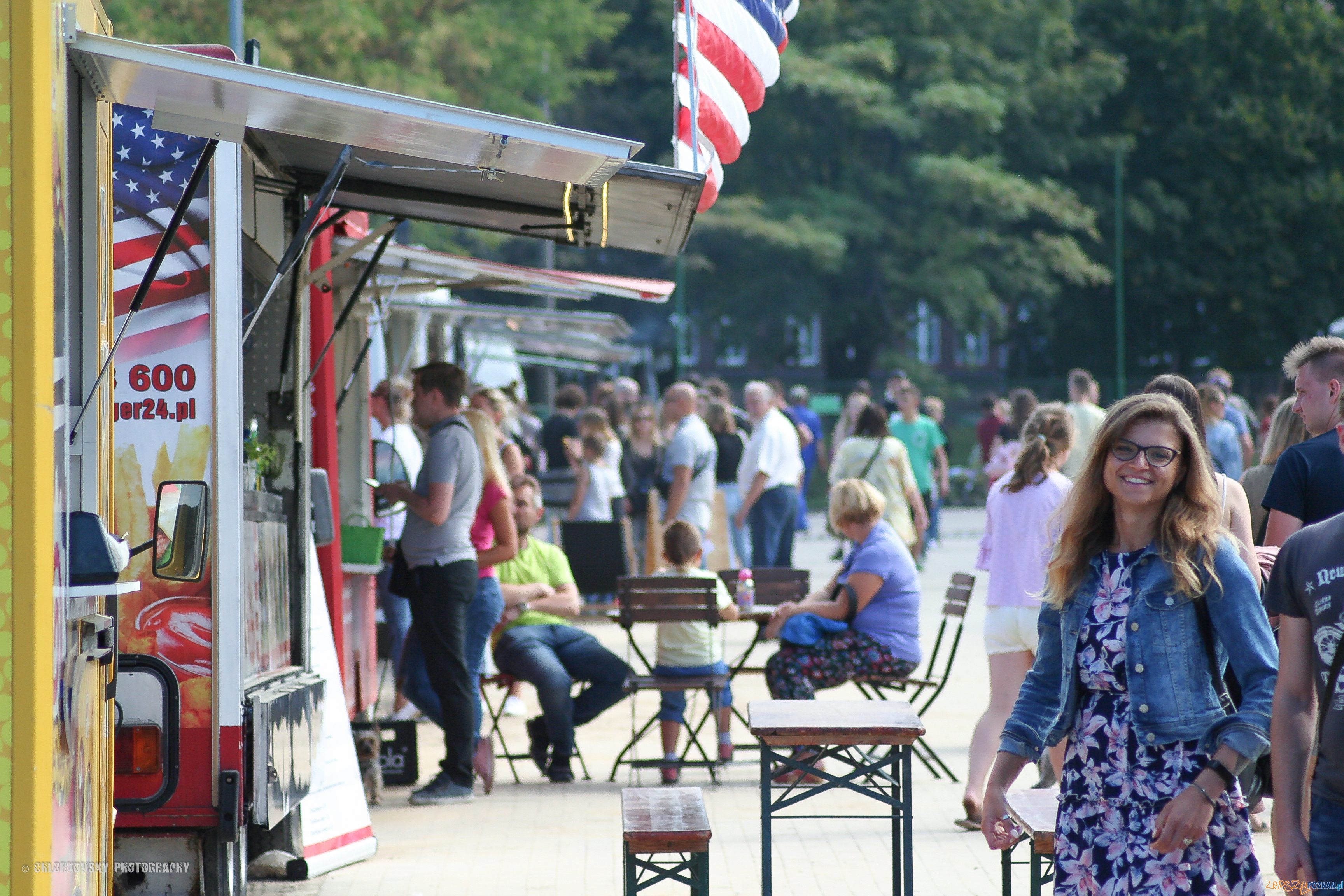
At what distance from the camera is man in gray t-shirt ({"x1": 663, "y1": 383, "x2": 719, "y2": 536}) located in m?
13.1

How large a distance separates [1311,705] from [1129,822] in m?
0.48

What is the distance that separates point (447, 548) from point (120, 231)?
307cm

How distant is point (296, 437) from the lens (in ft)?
20.7

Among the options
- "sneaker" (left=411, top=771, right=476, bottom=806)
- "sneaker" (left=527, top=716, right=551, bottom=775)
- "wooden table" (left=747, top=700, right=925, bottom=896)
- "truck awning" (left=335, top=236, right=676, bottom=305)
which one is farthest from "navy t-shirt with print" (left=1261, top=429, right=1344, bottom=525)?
"sneaker" (left=527, top=716, right=551, bottom=775)

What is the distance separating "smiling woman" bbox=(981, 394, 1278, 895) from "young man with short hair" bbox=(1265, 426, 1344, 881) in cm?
10

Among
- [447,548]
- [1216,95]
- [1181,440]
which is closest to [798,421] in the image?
[447,548]

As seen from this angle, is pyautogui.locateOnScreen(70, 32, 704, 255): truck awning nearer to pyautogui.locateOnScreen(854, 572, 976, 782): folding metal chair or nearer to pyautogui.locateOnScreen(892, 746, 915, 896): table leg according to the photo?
pyautogui.locateOnScreen(892, 746, 915, 896): table leg

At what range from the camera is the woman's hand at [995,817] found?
3.55m

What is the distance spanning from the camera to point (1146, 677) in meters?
3.34

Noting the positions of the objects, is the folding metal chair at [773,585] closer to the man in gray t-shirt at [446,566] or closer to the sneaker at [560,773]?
the sneaker at [560,773]

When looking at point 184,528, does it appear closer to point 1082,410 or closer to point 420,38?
point 1082,410

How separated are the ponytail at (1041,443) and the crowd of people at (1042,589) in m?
0.01

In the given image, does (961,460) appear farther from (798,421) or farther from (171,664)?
(171,664)

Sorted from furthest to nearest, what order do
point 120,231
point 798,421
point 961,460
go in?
point 961,460
point 798,421
point 120,231
